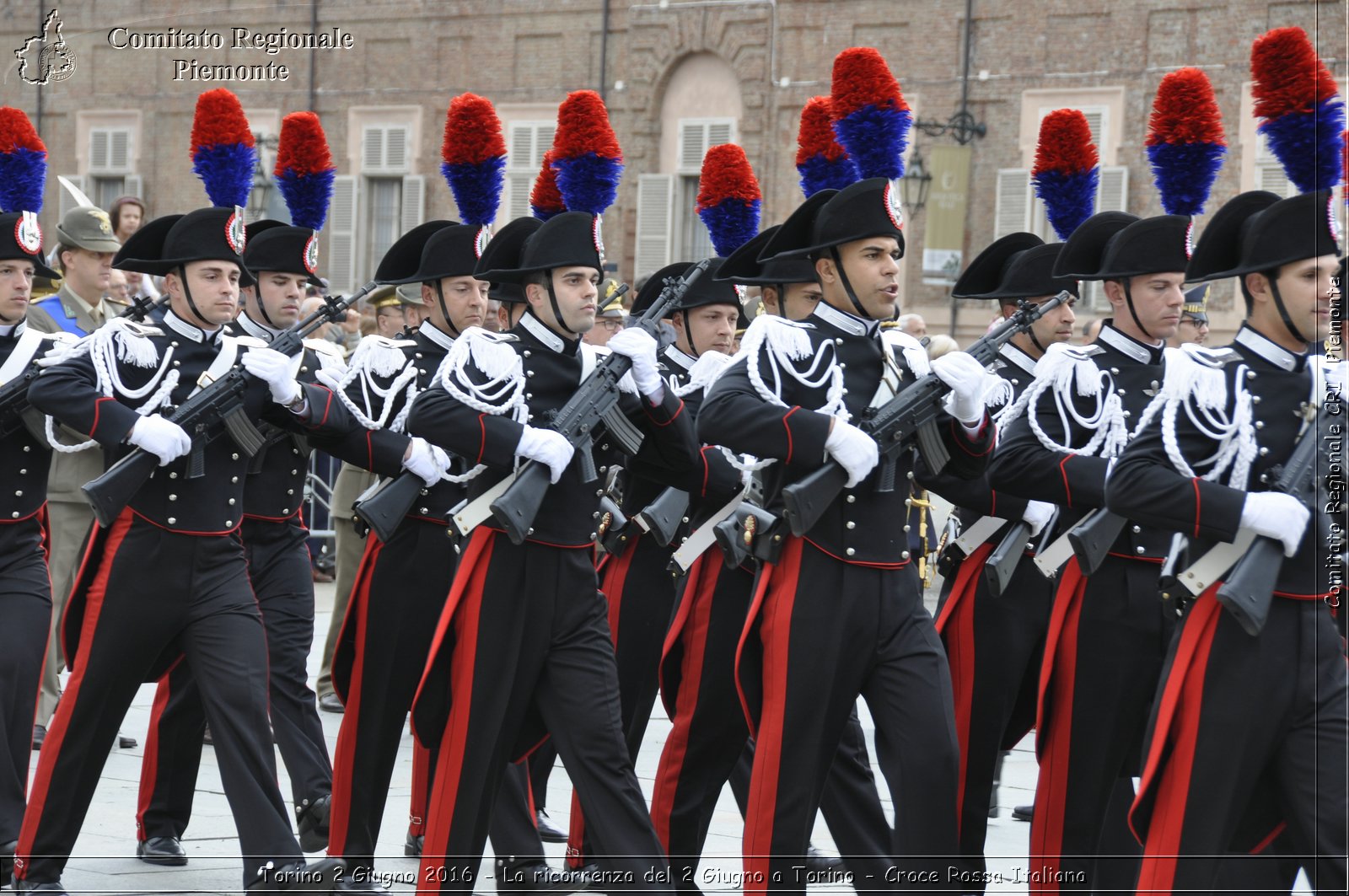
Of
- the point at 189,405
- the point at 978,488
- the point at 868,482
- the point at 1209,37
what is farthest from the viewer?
the point at 1209,37

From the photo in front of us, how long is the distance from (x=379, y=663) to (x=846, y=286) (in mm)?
2161

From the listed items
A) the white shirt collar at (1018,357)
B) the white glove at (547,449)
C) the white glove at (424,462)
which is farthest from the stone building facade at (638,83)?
the white glove at (547,449)

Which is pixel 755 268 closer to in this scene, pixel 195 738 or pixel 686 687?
pixel 686 687

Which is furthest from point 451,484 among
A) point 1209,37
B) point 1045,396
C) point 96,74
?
point 96,74

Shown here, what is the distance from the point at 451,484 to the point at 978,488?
1896 mm

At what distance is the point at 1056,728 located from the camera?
239 inches

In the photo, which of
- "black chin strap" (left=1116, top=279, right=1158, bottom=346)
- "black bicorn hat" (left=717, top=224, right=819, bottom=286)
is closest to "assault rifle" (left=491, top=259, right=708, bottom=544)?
"black bicorn hat" (left=717, top=224, right=819, bottom=286)

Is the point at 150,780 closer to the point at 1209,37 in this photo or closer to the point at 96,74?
the point at 1209,37

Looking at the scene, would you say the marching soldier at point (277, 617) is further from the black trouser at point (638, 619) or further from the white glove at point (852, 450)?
the white glove at point (852, 450)

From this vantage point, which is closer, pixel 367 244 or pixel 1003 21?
pixel 1003 21

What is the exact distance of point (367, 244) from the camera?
26797mm

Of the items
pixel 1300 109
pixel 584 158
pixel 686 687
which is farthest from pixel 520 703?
pixel 1300 109

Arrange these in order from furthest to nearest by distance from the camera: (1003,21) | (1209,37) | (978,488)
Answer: (1003,21), (1209,37), (978,488)

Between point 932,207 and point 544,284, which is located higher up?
point 932,207
